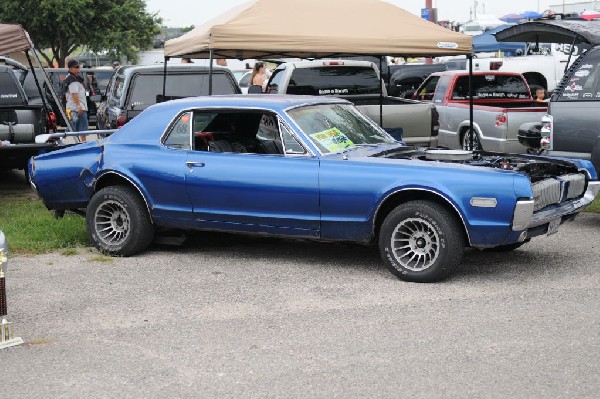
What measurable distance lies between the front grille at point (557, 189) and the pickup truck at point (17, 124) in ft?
20.4

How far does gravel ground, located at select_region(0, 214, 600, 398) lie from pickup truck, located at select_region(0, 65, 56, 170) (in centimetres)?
355

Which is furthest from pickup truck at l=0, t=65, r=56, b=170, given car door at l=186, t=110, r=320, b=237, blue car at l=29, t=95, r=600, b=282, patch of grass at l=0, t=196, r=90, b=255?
car door at l=186, t=110, r=320, b=237

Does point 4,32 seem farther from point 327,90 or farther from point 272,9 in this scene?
point 327,90

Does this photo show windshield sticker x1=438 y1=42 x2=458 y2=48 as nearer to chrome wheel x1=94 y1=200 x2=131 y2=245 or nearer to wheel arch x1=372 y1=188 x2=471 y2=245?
wheel arch x1=372 y1=188 x2=471 y2=245

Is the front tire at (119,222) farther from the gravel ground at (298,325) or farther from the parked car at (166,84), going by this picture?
the parked car at (166,84)

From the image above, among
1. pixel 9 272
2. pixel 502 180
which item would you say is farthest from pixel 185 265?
pixel 502 180

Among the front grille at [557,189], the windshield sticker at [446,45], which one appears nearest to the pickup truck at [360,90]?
the windshield sticker at [446,45]

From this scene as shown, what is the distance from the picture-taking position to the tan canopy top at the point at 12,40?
12.0 metres

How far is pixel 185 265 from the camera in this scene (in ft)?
27.2

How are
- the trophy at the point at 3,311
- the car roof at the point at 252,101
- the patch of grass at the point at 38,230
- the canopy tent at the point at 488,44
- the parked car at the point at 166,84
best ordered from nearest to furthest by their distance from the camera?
1. the trophy at the point at 3,311
2. the car roof at the point at 252,101
3. the patch of grass at the point at 38,230
4. the parked car at the point at 166,84
5. the canopy tent at the point at 488,44

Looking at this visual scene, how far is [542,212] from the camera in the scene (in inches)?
298

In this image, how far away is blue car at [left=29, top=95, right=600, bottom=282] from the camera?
23.9 ft

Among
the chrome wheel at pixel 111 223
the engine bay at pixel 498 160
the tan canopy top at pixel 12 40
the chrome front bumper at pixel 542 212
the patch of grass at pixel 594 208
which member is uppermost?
the tan canopy top at pixel 12 40

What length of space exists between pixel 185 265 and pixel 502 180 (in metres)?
2.88
